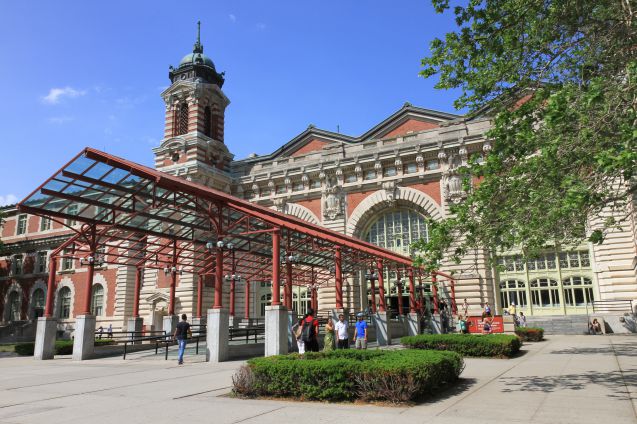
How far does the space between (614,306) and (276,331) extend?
24615 mm

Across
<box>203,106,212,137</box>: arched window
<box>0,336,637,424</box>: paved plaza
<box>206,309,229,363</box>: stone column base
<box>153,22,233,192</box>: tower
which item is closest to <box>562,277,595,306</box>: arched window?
<box>0,336,637,424</box>: paved plaza

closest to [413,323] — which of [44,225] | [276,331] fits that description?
[276,331]

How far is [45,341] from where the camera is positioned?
2164 cm

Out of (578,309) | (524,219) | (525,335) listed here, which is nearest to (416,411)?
(524,219)

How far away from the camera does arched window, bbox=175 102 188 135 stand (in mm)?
46344

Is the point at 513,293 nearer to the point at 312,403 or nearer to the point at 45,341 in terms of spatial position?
the point at 45,341

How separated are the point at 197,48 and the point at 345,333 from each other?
133 feet

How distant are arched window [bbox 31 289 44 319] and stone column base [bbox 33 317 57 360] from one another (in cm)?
2878

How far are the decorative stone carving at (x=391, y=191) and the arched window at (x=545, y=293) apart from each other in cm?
1223

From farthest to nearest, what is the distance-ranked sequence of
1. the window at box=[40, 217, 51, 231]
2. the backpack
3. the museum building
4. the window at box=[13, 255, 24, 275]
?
1. the window at box=[40, 217, 51, 231]
2. the window at box=[13, 255, 24, 275]
3. the museum building
4. the backpack

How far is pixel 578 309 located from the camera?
113 ft

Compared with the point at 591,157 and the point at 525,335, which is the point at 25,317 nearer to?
the point at 525,335

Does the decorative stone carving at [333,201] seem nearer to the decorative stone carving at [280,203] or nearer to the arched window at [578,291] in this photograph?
the decorative stone carving at [280,203]

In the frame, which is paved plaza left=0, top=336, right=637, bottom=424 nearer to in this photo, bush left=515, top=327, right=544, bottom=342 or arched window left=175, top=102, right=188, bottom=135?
bush left=515, top=327, right=544, bottom=342
